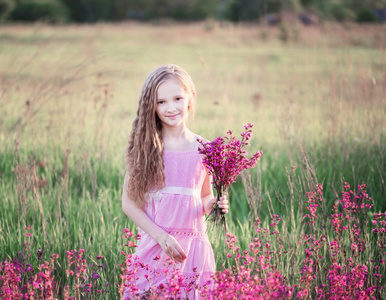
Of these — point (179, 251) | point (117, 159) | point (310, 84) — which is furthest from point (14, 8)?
point (179, 251)

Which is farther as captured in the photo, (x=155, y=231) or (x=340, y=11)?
(x=340, y=11)

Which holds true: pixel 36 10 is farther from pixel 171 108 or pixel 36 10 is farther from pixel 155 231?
pixel 155 231

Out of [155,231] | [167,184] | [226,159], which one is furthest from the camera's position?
[167,184]

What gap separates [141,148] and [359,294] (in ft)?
4.15

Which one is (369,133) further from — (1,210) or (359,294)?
(1,210)

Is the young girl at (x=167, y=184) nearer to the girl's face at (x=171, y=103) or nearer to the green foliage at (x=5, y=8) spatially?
the girl's face at (x=171, y=103)

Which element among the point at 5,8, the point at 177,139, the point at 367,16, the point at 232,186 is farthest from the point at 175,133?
the point at 5,8

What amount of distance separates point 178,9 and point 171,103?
1639 inches

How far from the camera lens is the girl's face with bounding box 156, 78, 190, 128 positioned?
2.30 metres

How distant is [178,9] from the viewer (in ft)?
137

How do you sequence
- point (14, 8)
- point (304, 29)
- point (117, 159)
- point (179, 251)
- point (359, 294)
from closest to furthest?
point (359, 294), point (179, 251), point (117, 159), point (304, 29), point (14, 8)

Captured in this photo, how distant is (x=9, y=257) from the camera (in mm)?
2738

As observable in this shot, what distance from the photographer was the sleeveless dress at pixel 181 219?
2250mm

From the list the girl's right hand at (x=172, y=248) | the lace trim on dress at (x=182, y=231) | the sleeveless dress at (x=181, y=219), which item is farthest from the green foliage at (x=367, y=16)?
the girl's right hand at (x=172, y=248)
